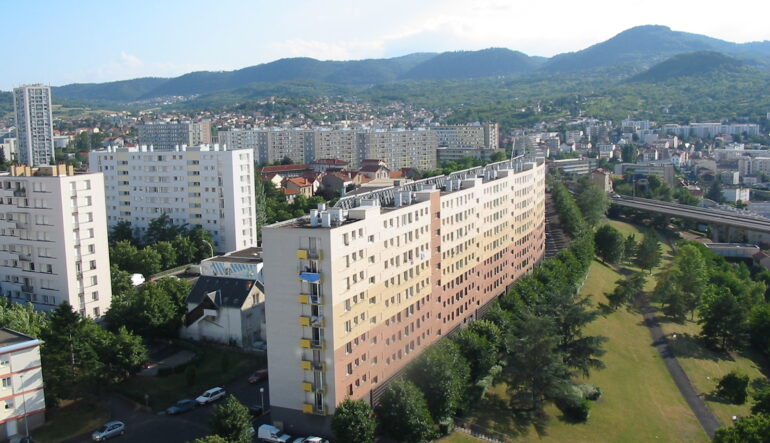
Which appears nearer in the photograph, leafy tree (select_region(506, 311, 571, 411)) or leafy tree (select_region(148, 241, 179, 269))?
leafy tree (select_region(506, 311, 571, 411))

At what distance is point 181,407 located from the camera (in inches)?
1182

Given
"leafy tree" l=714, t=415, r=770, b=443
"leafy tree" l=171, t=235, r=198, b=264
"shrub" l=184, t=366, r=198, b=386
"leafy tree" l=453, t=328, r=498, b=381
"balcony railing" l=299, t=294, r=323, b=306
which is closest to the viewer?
"leafy tree" l=714, t=415, r=770, b=443

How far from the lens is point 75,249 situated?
126ft

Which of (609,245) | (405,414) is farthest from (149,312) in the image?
(609,245)

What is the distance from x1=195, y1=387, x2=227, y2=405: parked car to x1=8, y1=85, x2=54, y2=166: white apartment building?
113 meters

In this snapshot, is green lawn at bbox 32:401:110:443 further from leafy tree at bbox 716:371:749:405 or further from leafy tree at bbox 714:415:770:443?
leafy tree at bbox 716:371:749:405

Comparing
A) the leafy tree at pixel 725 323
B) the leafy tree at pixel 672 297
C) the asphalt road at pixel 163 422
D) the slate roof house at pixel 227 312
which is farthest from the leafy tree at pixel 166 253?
the leafy tree at pixel 725 323

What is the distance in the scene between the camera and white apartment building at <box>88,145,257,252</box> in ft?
193

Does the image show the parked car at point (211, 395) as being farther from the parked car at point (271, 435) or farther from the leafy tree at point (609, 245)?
the leafy tree at point (609, 245)

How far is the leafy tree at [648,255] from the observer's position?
210 ft

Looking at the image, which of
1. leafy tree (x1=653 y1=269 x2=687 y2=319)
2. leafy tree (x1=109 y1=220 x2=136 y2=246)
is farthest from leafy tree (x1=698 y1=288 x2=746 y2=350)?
leafy tree (x1=109 y1=220 x2=136 y2=246)

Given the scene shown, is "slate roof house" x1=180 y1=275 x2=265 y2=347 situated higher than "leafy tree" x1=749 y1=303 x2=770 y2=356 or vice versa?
"slate roof house" x1=180 y1=275 x2=265 y2=347

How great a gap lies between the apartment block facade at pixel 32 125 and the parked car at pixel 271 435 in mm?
117690

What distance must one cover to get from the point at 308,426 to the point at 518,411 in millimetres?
11074
